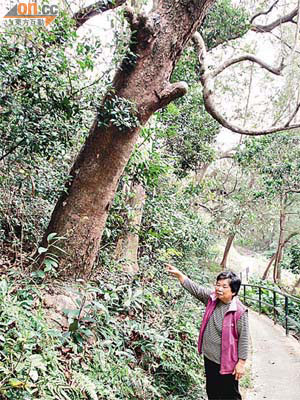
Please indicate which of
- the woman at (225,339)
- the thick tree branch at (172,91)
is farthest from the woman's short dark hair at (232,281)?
the thick tree branch at (172,91)

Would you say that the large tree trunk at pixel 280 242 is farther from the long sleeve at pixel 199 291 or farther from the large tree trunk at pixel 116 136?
the large tree trunk at pixel 116 136

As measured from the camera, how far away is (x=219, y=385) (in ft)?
10.8

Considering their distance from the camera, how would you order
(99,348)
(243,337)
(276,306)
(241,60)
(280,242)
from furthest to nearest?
(280,242)
(276,306)
(241,60)
(99,348)
(243,337)

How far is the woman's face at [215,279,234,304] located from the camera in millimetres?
3246

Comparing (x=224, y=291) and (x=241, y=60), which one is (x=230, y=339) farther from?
(x=241, y=60)

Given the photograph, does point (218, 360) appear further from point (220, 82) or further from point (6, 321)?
point (220, 82)

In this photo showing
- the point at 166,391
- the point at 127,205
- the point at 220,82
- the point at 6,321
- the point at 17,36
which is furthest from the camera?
the point at 220,82

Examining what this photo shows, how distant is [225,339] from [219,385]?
1.70 ft

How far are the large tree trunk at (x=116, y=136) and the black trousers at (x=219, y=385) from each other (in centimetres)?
158

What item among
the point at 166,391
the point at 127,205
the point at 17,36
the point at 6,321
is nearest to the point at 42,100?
the point at 17,36

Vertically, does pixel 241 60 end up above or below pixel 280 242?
above

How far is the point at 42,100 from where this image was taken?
10.6ft

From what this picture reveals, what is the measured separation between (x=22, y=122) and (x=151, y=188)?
11.3ft

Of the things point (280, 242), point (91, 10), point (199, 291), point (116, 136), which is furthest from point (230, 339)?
point (280, 242)
